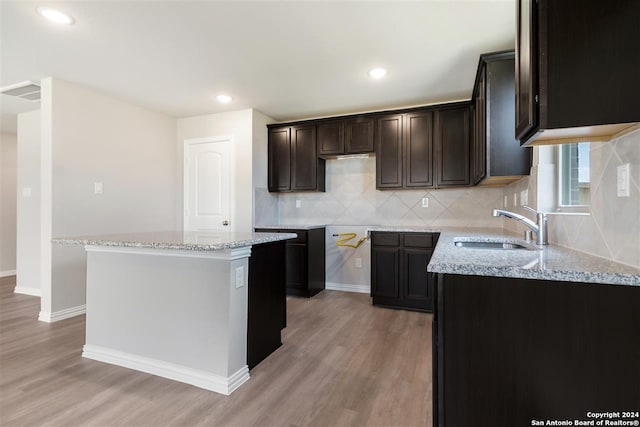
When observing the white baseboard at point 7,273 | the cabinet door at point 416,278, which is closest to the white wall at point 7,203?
the white baseboard at point 7,273

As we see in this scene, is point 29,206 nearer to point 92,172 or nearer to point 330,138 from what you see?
point 92,172

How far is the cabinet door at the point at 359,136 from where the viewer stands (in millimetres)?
3992

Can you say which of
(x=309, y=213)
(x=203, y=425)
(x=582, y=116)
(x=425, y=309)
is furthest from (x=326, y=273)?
(x=582, y=116)

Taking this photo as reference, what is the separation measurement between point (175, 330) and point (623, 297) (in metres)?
2.25

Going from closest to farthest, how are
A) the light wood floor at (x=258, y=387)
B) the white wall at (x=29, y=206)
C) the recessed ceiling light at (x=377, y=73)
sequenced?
the light wood floor at (x=258, y=387) → the recessed ceiling light at (x=377, y=73) → the white wall at (x=29, y=206)

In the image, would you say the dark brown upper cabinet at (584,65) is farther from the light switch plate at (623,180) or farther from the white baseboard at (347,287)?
the white baseboard at (347,287)

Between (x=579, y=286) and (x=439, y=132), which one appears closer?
(x=579, y=286)

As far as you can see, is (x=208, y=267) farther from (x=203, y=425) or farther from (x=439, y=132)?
(x=439, y=132)

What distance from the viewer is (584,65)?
1018 millimetres

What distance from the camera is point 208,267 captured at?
1.96m

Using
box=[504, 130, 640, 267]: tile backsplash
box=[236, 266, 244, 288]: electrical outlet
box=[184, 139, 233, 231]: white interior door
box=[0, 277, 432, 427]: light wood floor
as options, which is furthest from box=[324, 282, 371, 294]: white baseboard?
box=[504, 130, 640, 267]: tile backsplash

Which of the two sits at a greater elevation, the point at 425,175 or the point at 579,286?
the point at 425,175

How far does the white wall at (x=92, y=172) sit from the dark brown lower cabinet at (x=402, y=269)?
3.07 meters

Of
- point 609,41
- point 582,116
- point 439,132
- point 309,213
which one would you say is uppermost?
point 439,132
